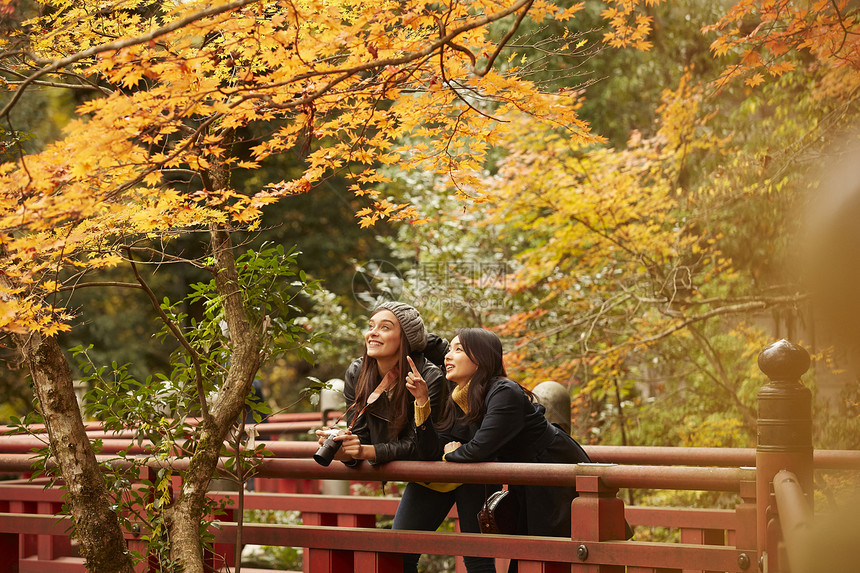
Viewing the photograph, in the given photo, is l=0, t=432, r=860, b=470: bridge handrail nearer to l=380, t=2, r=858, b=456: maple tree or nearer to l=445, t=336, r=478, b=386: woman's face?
l=445, t=336, r=478, b=386: woman's face

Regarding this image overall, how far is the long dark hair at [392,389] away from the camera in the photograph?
3.95 metres

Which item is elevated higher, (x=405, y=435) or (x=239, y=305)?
(x=239, y=305)

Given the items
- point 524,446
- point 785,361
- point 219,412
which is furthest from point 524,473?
point 219,412

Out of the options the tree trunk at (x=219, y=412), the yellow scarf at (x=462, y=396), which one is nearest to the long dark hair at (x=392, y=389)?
the yellow scarf at (x=462, y=396)

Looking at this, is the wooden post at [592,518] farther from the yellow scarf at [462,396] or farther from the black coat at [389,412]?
the black coat at [389,412]

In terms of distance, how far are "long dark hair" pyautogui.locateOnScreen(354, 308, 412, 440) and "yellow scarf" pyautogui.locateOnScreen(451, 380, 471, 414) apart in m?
0.24

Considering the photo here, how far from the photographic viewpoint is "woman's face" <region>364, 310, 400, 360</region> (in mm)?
4035

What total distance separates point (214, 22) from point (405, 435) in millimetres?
2012

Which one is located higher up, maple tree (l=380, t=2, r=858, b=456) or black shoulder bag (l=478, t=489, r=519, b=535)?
maple tree (l=380, t=2, r=858, b=456)

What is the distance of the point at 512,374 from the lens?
31.1ft

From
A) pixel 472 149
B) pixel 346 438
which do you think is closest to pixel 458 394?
pixel 346 438

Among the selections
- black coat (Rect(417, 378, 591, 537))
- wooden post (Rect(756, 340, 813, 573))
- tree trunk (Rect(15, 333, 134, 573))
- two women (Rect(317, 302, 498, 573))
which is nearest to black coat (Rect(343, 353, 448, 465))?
two women (Rect(317, 302, 498, 573))

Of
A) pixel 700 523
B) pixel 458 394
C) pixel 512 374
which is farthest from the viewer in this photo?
pixel 512 374

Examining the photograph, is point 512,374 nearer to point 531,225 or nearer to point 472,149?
point 531,225
